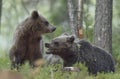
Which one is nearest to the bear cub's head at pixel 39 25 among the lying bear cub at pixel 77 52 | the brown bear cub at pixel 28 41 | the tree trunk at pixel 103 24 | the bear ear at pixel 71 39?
the brown bear cub at pixel 28 41

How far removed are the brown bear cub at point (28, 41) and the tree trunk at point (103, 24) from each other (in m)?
1.77

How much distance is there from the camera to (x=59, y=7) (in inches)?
1084

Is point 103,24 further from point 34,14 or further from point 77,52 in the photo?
point 34,14

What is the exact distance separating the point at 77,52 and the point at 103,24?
2156mm

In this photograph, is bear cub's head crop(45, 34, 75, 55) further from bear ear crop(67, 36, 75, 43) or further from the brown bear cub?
the brown bear cub

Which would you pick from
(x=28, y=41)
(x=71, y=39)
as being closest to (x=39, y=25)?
(x=28, y=41)

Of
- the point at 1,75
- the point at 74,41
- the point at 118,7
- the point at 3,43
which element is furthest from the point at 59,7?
the point at 1,75

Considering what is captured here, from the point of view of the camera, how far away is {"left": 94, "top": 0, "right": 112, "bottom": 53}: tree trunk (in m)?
10.9

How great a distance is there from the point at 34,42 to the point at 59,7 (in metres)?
18.6

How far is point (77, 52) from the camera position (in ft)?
29.7

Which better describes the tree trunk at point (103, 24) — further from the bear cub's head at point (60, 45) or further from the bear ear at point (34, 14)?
the bear ear at point (34, 14)

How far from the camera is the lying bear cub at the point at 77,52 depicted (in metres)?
9.02

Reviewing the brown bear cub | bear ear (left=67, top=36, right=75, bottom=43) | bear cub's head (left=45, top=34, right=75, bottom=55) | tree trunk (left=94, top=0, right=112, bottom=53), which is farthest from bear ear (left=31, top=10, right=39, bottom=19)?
tree trunk (left=94, top=0, right=112, bottom=53)

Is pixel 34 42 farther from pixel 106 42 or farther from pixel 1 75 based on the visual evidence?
pixel 1 75
